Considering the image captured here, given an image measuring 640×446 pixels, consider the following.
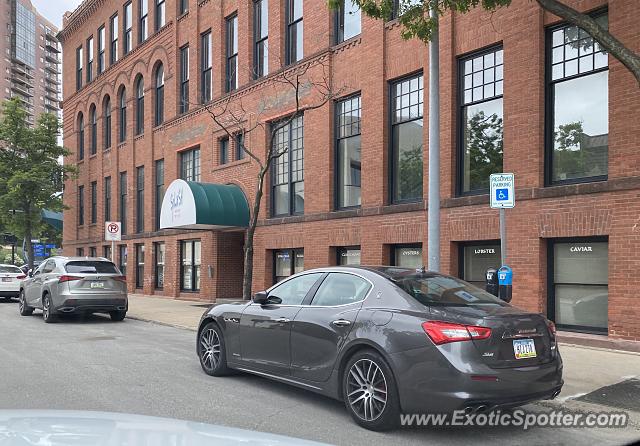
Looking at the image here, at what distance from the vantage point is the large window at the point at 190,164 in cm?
2206

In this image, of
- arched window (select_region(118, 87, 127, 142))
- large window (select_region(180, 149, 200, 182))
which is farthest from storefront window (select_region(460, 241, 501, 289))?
arched window (select_region(118, 87, 127, 142))

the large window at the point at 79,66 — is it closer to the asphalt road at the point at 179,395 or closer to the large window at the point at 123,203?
the large window at the point at 123,203

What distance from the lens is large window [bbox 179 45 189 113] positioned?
22781mm

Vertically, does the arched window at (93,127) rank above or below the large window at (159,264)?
above

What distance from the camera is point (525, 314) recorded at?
17.6 feet

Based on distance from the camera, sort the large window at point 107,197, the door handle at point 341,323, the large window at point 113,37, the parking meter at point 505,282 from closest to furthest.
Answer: the door handle at point 341,323 → the parking meter at point 505,282 → the large window at point 113,37 → the large window at point 107,197

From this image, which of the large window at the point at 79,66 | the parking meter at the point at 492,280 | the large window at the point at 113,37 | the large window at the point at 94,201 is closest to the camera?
the parking meter at the point at 492,280

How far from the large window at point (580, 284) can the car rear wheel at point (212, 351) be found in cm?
613

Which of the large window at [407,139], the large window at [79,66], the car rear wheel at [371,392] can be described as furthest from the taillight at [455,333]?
the large window at [79,66]

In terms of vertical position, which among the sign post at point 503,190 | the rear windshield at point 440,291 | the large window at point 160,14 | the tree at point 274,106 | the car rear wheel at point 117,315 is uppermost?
the large window at point 160,14

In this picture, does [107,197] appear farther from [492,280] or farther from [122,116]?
[492,280]

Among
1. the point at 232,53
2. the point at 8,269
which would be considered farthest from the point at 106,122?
the point at 232,53

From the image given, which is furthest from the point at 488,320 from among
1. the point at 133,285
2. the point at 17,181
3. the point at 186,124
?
the point at 17,181

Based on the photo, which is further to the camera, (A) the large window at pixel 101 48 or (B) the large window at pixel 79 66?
(B) the large window at pixel 79 66
